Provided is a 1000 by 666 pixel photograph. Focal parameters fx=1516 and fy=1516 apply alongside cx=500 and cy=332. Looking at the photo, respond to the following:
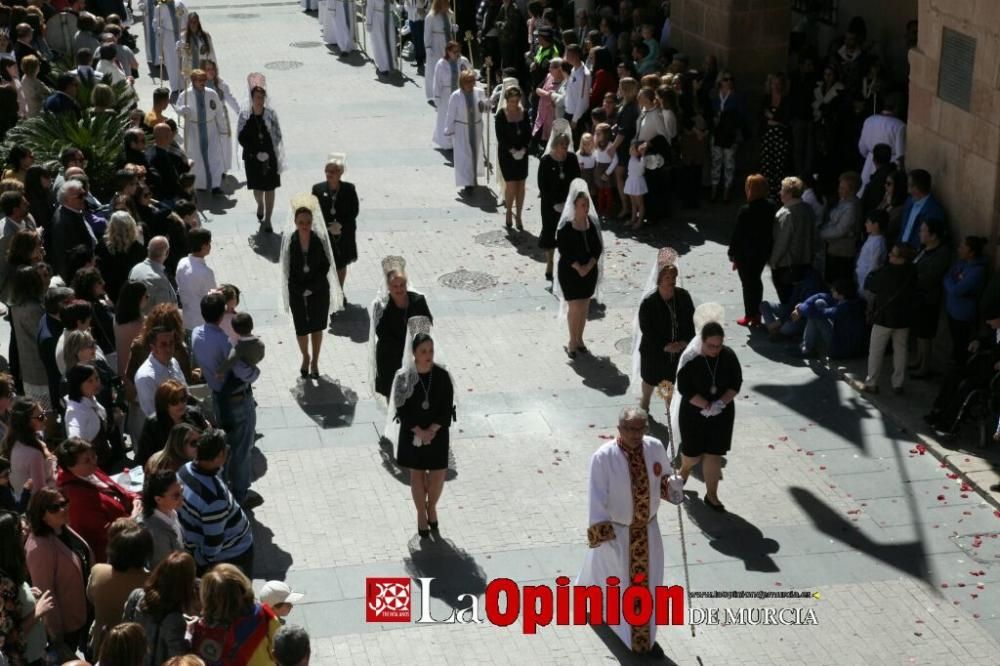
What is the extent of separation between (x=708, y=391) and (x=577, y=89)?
9082 mm

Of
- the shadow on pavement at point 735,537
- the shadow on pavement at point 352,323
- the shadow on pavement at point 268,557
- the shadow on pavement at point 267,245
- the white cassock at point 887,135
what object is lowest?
the shadow on pavement at point 735,537

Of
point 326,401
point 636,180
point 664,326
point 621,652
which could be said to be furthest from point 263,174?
point 621,652

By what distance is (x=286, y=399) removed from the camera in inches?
535

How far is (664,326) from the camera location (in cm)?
1251

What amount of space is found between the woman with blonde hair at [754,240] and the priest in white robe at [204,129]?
7.46m

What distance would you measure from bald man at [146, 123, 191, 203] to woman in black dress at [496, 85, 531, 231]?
12.2 ft

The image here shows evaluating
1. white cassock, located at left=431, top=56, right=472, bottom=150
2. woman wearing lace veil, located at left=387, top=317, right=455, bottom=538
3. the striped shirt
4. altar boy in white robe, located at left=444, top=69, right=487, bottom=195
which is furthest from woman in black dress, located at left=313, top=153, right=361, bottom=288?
the striped shirt

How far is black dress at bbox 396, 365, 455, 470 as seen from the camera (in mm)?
10742

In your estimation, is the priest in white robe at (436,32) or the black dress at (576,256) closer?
the black dress at (576,256)

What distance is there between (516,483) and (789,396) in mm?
3011

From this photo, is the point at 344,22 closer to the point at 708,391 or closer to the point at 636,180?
the point at 636,180

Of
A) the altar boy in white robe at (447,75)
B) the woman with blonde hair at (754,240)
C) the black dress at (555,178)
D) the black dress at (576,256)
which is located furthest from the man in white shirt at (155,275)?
the altar boy in white robe at (447,75)

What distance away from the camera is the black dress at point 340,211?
15.2 metres

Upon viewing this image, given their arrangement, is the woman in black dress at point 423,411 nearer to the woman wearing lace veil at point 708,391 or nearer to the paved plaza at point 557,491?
the paved plaza at point 557,491
